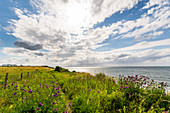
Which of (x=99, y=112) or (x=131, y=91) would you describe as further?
(x=131, y=91)

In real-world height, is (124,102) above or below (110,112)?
above

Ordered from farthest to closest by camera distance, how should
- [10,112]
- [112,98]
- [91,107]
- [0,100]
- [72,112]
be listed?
1. [0,100]
2. [112,98]
3. [72,112]
4. [91,107]
5. [10,112]

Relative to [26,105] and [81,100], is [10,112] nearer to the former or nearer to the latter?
[26,105]

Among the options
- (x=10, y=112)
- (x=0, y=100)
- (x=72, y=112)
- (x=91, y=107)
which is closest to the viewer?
(x=10, y=112)

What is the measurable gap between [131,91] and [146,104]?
81cm

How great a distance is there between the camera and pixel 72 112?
3836 millimetres

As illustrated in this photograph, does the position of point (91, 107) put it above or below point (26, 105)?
below

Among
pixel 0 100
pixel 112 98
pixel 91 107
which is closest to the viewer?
pixel 91 107

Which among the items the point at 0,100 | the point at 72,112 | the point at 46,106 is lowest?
the point at 72,112

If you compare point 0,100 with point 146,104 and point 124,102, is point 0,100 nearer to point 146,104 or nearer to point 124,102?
point 124,102

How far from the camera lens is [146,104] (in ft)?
11.9

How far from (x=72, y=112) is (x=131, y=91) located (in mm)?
3372

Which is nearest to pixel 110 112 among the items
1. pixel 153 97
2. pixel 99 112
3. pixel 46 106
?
pixel 99 112

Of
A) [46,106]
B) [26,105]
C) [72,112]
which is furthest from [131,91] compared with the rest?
[26,105]
